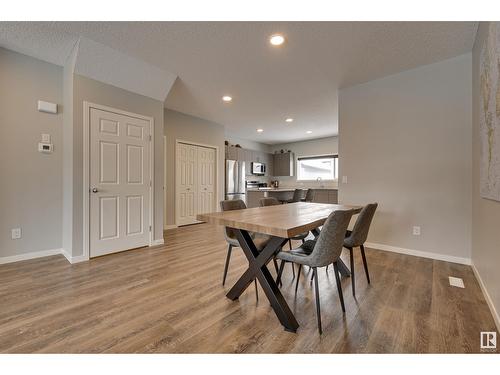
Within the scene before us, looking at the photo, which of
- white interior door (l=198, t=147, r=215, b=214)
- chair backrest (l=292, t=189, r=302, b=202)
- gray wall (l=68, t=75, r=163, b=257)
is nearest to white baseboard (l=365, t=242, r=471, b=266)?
chair backrest (l=292, t=189, r=302, b=202)

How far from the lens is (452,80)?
2.83 m

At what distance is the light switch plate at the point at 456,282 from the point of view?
7.23 ft

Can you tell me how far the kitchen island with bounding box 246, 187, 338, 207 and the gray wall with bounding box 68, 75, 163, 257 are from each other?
348cm

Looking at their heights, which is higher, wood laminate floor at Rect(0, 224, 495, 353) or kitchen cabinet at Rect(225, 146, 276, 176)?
kitchen cabinet at Rect(225, 146, 276, 176)

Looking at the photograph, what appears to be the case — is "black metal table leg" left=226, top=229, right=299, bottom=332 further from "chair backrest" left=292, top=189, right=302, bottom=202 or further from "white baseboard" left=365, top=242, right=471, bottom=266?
"chair backrest" left=292, top=189, right=302, bottom=202

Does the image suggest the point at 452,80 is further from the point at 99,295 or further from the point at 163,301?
the point at 99,295

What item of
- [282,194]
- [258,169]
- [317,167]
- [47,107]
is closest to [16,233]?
[47,107]

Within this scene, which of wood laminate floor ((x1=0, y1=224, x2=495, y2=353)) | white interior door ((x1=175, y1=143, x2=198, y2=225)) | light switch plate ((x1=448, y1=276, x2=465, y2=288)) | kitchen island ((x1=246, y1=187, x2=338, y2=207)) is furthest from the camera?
kitchen island ((x1=246, y1=187, x2=338, y2=207))

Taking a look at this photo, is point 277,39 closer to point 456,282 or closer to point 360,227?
point 360,227

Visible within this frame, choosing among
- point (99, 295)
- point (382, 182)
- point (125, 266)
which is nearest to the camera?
point (99, 295)

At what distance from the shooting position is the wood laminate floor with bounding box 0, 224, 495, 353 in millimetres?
1392
